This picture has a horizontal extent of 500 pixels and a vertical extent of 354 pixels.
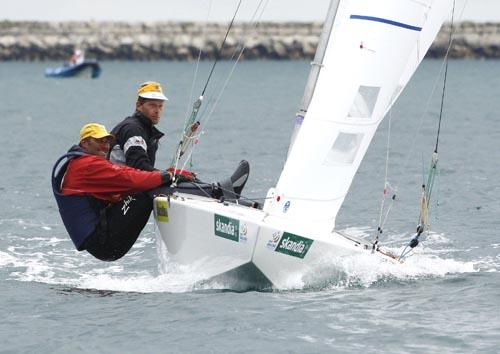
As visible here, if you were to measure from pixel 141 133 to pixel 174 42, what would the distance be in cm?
6105

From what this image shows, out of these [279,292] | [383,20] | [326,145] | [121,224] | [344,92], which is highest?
[383,20]

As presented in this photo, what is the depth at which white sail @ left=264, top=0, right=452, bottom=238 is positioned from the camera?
912 cm

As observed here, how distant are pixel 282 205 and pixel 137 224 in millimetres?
1087

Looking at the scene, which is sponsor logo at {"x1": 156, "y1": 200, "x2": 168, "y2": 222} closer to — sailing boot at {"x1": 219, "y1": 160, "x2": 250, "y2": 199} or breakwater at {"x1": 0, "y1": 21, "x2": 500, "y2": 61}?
sailing boot at {"x1": 219, "y1": 160, "x2": 250, "y2": 199}

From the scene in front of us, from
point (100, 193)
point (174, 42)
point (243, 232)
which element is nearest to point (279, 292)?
point (243, 232)

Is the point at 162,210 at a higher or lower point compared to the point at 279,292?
higher

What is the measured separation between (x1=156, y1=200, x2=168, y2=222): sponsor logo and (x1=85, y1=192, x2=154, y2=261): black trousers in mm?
100

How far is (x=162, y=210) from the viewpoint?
926cm

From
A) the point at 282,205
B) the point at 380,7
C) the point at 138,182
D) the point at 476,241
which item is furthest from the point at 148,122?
the point at 476,241

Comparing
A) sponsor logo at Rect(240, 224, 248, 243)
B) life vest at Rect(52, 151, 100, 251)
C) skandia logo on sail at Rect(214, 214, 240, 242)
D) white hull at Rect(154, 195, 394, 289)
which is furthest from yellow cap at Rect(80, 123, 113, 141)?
sponsor logo at Rect(240, 224, 248, 243)

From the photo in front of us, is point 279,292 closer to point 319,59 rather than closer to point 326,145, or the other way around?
point 326,145

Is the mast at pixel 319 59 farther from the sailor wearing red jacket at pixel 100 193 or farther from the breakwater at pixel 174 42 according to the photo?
the breakwater at pixel 174 42

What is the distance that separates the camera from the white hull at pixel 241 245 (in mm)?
8859

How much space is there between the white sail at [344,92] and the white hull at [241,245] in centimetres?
21
